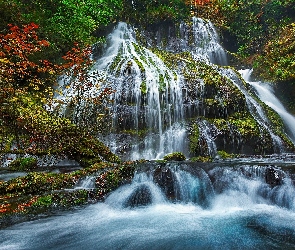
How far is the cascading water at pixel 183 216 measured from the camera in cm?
501

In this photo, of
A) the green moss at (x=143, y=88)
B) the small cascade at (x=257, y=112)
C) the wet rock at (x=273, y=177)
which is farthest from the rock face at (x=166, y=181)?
the small cascade at (x=257, y=112)

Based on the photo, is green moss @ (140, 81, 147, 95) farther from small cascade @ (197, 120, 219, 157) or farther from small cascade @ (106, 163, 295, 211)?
small cascade @ (106, 163, 295, 211)

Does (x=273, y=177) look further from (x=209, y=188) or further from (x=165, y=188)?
(x=165, y=188)

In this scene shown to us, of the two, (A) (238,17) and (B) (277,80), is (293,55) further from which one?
(A) (238,17)

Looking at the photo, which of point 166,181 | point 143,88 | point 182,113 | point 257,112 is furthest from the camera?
point 257,112

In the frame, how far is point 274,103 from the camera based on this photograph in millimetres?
16484

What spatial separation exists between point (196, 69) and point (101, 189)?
1033cm

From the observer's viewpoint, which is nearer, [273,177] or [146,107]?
[273,177]

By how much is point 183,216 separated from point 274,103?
1276 centimetres

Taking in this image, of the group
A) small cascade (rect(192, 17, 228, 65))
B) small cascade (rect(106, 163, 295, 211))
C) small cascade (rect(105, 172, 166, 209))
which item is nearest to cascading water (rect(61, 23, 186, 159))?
small cascade (rect(106, 163, 295, 211))

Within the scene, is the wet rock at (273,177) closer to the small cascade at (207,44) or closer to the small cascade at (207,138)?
the small cascade at (207,138)

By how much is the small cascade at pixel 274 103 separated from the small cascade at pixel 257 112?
157 centimetres

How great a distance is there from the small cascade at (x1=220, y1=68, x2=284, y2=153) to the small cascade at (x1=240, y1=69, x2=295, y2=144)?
157cm

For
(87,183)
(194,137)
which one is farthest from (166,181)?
(194,137)
